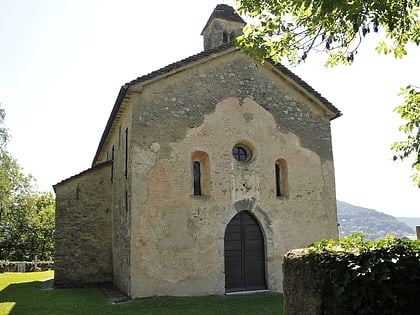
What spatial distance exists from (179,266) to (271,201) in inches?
160

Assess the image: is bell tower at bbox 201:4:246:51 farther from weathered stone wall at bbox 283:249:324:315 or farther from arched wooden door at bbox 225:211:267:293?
weathered stone wall at bbox 283:249:324:315

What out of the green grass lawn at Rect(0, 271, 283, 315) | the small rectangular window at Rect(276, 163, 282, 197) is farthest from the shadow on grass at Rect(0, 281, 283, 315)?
the small rectangular window at Rect(276, 163, 282, 197)

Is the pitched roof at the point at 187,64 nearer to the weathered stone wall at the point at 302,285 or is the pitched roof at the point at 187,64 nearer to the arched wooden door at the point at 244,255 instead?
the arched wooden door at the point at 244,255

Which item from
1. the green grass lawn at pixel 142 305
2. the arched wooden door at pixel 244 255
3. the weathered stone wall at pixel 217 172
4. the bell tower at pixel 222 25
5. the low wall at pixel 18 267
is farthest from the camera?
the low wall at pixel 18 267

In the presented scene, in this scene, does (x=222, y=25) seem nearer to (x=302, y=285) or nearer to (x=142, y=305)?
(x=142, y=305)

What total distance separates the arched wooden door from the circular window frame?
1.94 meters

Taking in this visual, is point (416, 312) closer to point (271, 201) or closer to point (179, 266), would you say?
point (179, 266)

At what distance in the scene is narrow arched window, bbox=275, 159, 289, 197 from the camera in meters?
14.6

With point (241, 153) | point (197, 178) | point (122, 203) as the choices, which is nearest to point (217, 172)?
point (197, 178)

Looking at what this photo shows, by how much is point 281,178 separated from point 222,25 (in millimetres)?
7519

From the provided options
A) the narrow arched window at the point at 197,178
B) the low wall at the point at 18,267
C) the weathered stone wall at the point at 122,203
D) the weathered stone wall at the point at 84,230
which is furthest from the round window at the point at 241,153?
the low wall at the point at 18,267

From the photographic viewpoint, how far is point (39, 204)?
49.2m

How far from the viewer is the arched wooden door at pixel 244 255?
43.7 feet

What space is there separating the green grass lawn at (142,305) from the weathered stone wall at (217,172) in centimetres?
81
